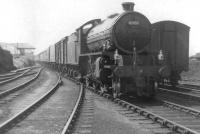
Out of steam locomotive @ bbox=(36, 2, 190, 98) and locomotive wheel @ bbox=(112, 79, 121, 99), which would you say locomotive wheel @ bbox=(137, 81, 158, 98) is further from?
locomotive wheel @ bbox=(112, 79, 121, 99)

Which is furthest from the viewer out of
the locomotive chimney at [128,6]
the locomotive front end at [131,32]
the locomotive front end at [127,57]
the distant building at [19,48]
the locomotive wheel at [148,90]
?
the distant building at [19,48]

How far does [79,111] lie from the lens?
32.4ft

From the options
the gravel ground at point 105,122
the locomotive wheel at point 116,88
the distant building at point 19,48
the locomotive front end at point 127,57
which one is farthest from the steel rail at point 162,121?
the distant building at point 19,48

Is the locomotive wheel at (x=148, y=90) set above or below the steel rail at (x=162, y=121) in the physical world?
above

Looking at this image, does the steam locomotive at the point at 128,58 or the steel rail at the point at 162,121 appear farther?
the steam locomotive at the point at 128,58

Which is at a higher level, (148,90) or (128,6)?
(128,6)

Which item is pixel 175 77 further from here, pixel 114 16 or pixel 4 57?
pixel 4 57

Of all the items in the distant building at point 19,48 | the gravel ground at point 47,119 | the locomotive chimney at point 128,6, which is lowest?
the gravel ground at point 47,119

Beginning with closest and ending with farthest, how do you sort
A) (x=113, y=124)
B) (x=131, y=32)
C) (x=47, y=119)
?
(x=113, y=124) → (x=47, y=119) → (x=131, y=32)

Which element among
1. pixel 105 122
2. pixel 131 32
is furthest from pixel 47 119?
pixel 131 32

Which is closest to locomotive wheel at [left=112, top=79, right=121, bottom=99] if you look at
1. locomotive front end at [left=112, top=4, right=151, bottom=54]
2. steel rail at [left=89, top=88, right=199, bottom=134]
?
steel rail at [left=89, top=88, right=199, bottom=134]

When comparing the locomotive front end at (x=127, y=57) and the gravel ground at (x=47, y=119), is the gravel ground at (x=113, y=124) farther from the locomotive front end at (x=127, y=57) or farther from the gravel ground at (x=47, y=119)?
the locomotive front end at (x=127, y=57)

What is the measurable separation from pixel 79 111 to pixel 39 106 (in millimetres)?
2017

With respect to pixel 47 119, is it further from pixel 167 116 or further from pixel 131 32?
pixel 131 32
